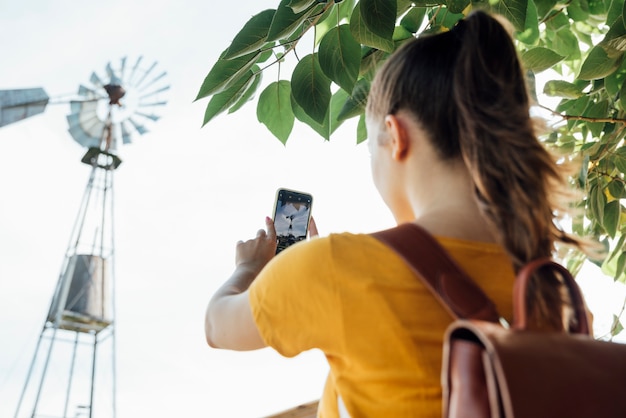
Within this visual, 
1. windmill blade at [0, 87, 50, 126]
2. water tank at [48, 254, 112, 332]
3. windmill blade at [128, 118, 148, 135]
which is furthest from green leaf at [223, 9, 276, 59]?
windmill blade at [128, 118, 148, 135]

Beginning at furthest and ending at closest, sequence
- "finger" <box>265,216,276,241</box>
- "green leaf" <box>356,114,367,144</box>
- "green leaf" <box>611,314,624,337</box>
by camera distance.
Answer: "green leaf" <box>611,314,624,337</box>, "green leaf" <box>356,114,367,144</box>, "finger" <box>265,216,276,241</box>

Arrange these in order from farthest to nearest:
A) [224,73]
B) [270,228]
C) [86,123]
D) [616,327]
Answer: [86,123], [616,327], [224,73], [270,228]

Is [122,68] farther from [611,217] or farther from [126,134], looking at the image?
[611,217]

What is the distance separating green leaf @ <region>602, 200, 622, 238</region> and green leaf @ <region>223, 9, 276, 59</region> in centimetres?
67

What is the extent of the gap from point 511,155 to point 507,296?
4.4 inches

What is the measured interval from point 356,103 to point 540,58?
26cm

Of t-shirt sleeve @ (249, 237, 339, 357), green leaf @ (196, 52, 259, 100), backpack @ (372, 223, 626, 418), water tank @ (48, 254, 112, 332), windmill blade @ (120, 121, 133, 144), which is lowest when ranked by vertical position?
backpack @ (372, 223, 626, 418)

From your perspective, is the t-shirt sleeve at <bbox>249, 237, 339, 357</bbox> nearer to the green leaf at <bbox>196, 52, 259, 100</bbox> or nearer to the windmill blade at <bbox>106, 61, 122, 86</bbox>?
the green leaf at <bbox>196, 52, 259, 100</bbox>

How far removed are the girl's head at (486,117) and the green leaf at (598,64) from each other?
419mm

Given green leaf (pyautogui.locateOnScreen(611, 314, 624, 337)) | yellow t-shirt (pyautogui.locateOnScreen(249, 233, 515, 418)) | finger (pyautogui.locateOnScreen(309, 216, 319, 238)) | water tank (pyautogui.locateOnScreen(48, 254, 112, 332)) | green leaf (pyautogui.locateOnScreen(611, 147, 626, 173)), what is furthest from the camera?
water tank (pyautogui.locateOnScreen(48, 254, 112, 332))

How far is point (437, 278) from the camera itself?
1.70 ft

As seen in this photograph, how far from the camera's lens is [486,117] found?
1.90 ft

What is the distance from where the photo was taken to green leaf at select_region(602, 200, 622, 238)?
3.93ft

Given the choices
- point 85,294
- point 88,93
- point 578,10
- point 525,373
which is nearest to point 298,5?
point 525,373
